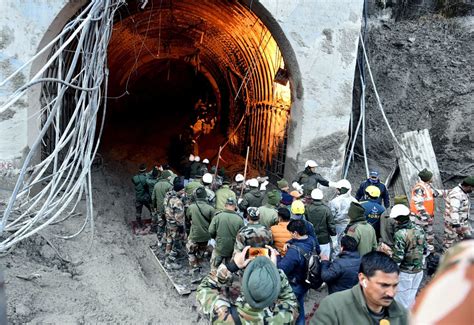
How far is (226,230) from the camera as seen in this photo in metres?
6.29

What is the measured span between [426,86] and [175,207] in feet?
24.8

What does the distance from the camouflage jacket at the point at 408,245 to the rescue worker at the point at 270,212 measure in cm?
172

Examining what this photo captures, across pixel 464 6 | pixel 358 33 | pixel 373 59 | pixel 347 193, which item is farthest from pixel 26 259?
pixel 464 6

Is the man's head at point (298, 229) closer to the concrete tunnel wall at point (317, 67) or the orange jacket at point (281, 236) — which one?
the orange jacket at point (281, 236)

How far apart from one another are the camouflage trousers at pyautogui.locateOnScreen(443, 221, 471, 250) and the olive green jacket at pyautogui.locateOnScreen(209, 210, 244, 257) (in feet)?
12.0

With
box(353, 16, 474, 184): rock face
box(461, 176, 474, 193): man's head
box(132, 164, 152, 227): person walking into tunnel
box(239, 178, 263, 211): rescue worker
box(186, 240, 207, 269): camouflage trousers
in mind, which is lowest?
box(186, 240, 207, 269): camouflage trousers

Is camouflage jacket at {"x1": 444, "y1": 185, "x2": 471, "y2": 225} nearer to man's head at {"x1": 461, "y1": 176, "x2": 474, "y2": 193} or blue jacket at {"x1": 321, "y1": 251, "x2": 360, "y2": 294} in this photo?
man's head at {"x1": 461, "y1": 176, "x2": 474, "y2": 193}

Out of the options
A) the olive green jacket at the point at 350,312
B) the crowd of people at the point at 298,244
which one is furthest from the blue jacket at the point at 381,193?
the olive green jacket at the point at 350,312

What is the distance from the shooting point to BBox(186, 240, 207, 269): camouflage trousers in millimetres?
7484

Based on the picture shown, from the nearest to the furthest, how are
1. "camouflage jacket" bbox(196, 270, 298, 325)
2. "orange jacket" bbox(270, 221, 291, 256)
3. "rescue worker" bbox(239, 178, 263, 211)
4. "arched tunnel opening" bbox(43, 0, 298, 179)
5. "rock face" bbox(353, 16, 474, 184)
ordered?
"camouflage jacket" bbox(196, 270, 298, 325)
"orange jacket" bbox(270, 221, 291, 256)
"rescue worker" bbox(239, 178, 263, 211)
"rock face" bbox(353, 16, 474, 184)
"arched tunnel opening" bbox(43, 0, 298, 179)

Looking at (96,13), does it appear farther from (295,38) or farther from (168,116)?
(168,116)

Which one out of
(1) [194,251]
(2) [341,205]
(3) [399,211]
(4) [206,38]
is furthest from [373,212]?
(4) [206,38]

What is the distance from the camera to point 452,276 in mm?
1116

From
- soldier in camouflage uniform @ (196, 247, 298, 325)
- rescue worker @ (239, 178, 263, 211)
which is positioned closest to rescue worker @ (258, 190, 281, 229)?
rescue worker @ (239, 178, 263, 211)
